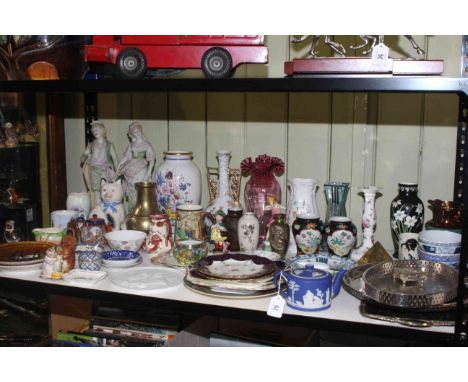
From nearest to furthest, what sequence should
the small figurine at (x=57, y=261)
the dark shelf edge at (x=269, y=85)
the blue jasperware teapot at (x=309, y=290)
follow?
the dark shelf edge at (x=269, y=85), the blue jasperware teapot at (x=309, y=290), the small figurine at (x=57, y=261)

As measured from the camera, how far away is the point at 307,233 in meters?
1.53

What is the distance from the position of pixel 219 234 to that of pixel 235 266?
166 millimetres

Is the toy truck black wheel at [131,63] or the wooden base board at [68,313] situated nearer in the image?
the toy truck black wheel at [131,63]

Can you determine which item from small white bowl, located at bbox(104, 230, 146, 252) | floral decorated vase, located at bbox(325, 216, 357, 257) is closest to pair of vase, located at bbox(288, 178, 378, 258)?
floral decorated vase, located at bbox(325, 216, 357, 257)

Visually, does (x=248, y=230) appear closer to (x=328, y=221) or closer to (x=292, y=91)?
(x=328, y=221)

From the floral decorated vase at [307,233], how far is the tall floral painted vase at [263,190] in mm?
139

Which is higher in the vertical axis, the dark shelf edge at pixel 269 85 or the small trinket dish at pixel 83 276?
the dark shelf edge at pixel 269 85

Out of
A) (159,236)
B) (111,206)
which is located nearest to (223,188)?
A: (159,236)

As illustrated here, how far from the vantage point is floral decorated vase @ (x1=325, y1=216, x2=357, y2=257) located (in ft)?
4.95

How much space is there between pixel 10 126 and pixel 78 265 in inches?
22.3

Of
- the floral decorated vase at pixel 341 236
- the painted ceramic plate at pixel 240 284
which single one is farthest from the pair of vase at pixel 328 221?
the painted ceramic plate at pixel 240 284

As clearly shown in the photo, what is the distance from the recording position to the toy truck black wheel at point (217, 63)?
4.60ft

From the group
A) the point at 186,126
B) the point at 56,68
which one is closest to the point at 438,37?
the point at 186,126

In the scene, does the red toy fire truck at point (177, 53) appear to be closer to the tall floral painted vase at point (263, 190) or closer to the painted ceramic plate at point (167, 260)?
the tall floral painted vase at point (263, 190)
